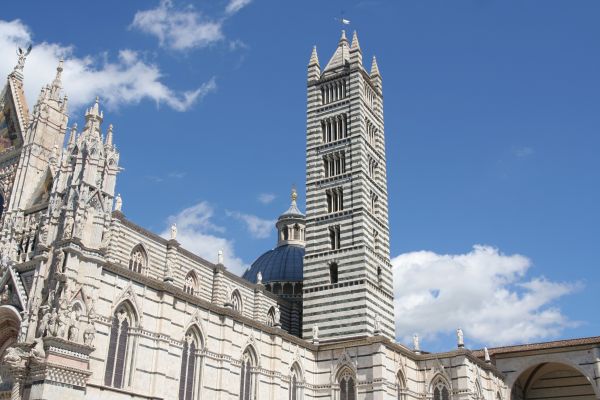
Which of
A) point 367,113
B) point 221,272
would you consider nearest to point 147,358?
point 221,272

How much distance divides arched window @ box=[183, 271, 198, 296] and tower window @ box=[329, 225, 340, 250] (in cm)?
869

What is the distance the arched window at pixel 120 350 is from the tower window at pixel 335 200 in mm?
19415

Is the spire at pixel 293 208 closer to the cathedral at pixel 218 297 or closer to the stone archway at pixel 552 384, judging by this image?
the cathedral at pixel 218 297

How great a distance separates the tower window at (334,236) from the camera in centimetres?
4169

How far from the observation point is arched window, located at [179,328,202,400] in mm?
27391

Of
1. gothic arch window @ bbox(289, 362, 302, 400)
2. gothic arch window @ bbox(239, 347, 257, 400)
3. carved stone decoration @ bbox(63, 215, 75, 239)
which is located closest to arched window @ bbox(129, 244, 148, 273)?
gothic arch window @ bbox(239, 347, 257, 400)

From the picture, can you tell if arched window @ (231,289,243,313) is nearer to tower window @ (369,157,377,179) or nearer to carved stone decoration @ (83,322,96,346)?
tower window @ (369,157,377,179)

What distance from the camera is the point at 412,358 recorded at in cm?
3703

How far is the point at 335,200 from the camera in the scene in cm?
4294

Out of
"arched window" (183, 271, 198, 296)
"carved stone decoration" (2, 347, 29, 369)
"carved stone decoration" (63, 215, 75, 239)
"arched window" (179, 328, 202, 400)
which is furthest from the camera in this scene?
"arched window" (183, 271, 198, 296)

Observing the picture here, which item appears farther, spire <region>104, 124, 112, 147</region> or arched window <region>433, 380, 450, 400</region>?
arched window <region>433, 380, 450, 400</region>

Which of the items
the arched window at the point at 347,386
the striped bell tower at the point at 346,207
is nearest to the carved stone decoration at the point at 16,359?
the arched window at the point at 347,386

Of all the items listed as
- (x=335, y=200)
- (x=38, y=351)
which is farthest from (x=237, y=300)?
(x=38, y=351)

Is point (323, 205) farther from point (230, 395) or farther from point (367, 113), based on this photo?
point (230, 395)
